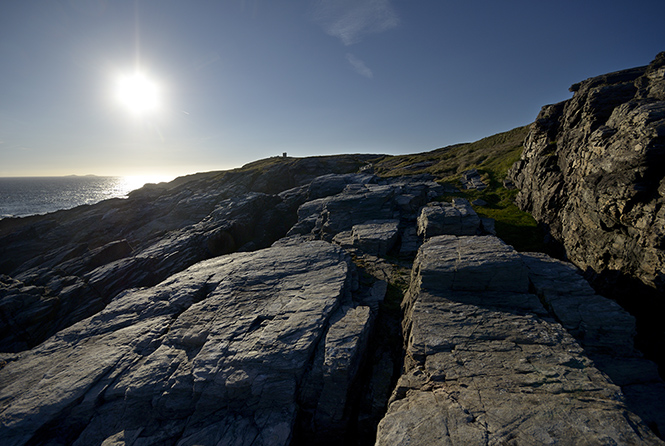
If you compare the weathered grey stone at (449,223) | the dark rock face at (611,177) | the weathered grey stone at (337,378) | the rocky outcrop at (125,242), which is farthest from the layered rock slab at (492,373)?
the rocky outcrop at (125,242)

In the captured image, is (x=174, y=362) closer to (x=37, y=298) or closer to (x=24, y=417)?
(x=24, y=417)

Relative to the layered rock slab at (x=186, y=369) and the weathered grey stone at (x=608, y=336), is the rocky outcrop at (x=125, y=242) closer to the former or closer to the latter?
the layered rock slab at (x=186, y=369)

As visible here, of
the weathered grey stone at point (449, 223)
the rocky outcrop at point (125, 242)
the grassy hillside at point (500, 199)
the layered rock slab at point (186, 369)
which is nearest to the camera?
the layered rock slab at point (186, 369)

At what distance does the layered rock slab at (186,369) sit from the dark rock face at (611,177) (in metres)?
15.8

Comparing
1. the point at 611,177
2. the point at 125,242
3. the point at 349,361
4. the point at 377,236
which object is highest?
the point at 611,177

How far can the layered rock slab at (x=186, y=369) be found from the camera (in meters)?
10.1

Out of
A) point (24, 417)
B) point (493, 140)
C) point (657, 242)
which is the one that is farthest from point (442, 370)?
point (493, 140)

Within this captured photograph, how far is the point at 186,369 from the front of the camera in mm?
11383

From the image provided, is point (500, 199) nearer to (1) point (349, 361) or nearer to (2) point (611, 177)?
(2) point (611, 177)

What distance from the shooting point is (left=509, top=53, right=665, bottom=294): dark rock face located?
1305 cm

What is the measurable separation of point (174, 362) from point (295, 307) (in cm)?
631

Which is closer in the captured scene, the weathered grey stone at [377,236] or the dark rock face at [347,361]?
the dark rock face at [347,361]

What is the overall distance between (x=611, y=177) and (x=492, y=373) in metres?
16.2

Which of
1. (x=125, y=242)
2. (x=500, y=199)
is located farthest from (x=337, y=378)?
(x=125, y=242)
